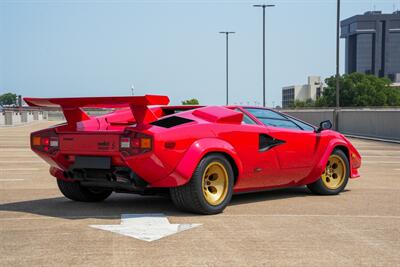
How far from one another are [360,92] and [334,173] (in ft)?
362

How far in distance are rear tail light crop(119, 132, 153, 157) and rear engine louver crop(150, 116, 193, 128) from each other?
1.11 ft

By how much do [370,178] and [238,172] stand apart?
15.8 feet

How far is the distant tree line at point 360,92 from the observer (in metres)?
115

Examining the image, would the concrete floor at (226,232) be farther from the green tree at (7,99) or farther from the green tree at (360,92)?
the green tree at (7,99)

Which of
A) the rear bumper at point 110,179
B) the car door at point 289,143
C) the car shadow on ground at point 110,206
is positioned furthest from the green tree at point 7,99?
the rear bumper at point 110,179

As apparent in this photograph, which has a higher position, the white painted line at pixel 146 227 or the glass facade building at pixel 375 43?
the glass facade building at pixel 375 43

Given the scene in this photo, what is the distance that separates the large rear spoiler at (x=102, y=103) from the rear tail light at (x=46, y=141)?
282 millimetres

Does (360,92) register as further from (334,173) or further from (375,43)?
(334,173)

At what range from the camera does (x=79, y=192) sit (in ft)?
26.7

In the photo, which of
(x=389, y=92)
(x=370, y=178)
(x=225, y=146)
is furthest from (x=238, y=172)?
(x=389, y=92)

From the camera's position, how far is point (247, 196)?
8875mm

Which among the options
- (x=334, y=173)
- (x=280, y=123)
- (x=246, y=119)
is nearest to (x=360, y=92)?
(x=334, y=173)

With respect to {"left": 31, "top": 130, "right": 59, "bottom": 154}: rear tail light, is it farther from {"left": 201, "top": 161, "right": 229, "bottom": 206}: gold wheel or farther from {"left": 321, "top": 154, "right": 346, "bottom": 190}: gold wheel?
{"left": 321, "top": 154, "right": 346, "bottom": 190}: gold wheel

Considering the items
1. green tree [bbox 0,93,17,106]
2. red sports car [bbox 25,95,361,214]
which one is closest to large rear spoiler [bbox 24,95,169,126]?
red sports car [bbox 25,95,361,214]
